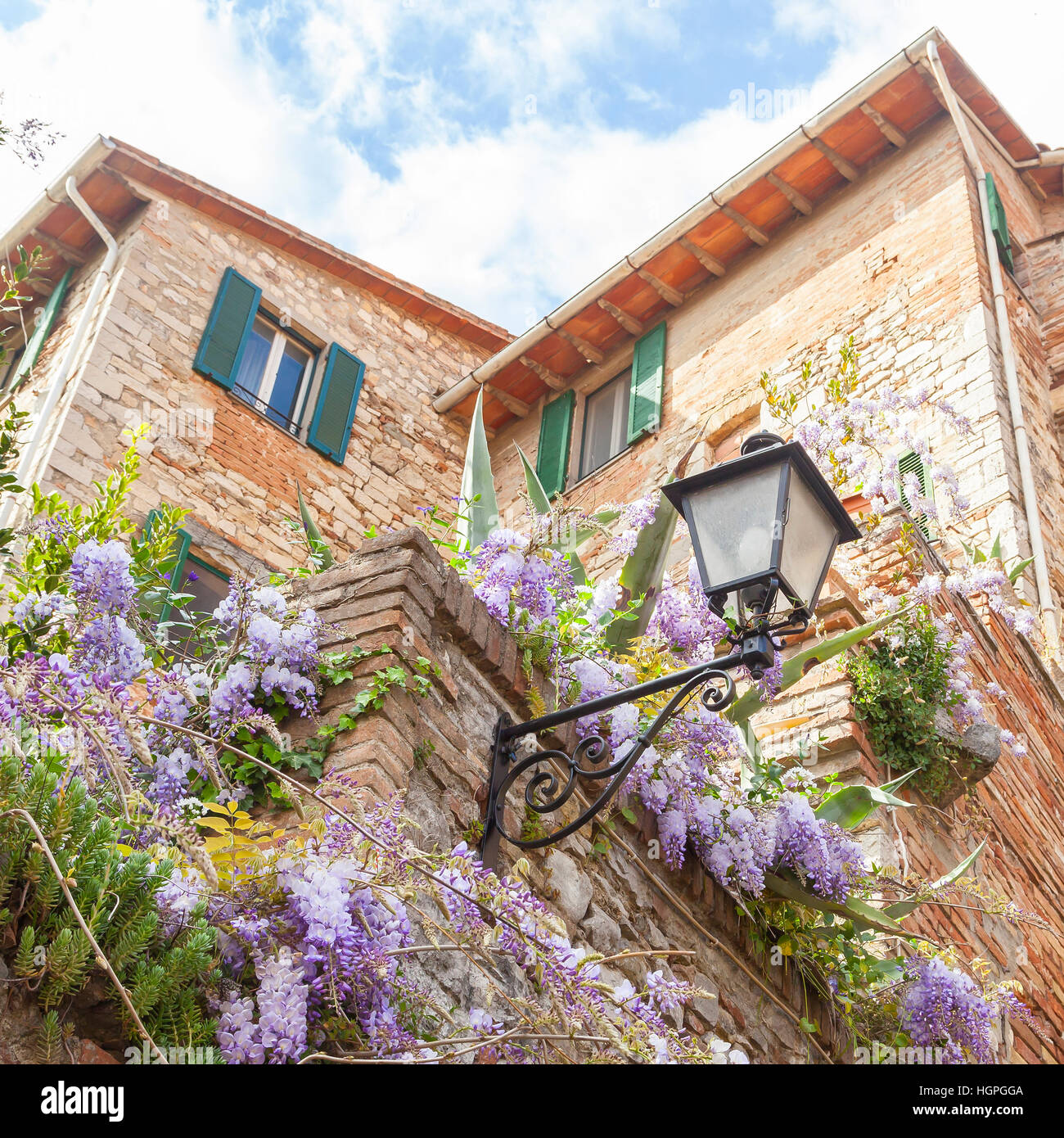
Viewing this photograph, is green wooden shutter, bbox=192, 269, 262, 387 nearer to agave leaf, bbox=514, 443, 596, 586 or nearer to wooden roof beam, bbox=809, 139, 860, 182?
wooden roof beam, bbox=809, 139, 860, 182

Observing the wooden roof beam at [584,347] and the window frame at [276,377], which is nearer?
the window frame at [276,377]

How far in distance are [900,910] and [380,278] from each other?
8.74 metres

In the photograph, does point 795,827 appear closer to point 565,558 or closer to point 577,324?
point 565,558

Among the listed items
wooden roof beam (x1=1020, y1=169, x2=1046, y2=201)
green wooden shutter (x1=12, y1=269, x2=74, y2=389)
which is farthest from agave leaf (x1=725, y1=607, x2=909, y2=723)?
wooden roof beam (x1=1020, y1=169, x2=1046, y2=201)

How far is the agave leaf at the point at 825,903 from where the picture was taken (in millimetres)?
3891

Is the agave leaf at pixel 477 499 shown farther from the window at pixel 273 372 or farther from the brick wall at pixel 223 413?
the window at pixel 273 372

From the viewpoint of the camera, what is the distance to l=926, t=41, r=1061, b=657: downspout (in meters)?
8.26

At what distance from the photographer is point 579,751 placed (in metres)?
3.05

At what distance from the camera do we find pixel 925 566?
6.43 m

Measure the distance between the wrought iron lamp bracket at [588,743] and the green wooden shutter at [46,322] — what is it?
7.26 metres

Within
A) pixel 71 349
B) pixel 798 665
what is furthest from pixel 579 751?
pixel 71 349

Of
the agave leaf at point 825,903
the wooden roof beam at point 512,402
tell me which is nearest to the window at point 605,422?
the wooden roof beam at point 512,402

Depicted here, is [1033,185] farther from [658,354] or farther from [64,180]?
[64,180]

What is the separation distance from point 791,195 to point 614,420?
98.5 inches
